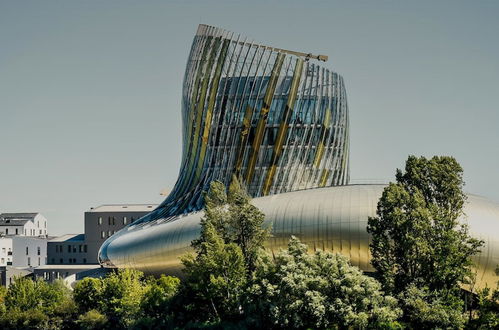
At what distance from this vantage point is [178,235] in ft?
307

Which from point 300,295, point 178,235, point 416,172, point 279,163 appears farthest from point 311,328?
point 279,163

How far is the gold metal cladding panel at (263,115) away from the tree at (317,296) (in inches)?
1677

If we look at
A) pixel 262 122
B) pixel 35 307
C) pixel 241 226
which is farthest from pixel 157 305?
pixel 262 122

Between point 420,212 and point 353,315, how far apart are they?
8.63 m

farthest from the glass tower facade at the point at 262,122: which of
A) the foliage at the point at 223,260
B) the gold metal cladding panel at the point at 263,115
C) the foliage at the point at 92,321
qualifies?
the foliage at the point at 223,260

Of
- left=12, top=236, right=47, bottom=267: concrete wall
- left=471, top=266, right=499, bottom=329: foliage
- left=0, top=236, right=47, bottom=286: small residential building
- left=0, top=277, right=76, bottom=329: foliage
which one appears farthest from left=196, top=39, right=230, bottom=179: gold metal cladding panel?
left=12, top=236, right=47, bottom=267: concrete wall

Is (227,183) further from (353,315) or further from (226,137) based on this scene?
(353,315)

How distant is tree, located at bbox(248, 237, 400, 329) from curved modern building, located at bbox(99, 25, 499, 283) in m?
28.2

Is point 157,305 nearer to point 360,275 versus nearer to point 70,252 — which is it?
point 360,275

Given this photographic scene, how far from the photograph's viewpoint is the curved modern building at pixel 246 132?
109m

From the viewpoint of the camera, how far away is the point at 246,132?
111m

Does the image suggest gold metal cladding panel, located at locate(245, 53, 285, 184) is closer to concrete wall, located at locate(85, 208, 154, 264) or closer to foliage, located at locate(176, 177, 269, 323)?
foliage, located at locate(176, 177, 269, 323)

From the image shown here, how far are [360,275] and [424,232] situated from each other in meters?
5.37

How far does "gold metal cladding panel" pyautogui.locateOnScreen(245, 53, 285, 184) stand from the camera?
109 m
